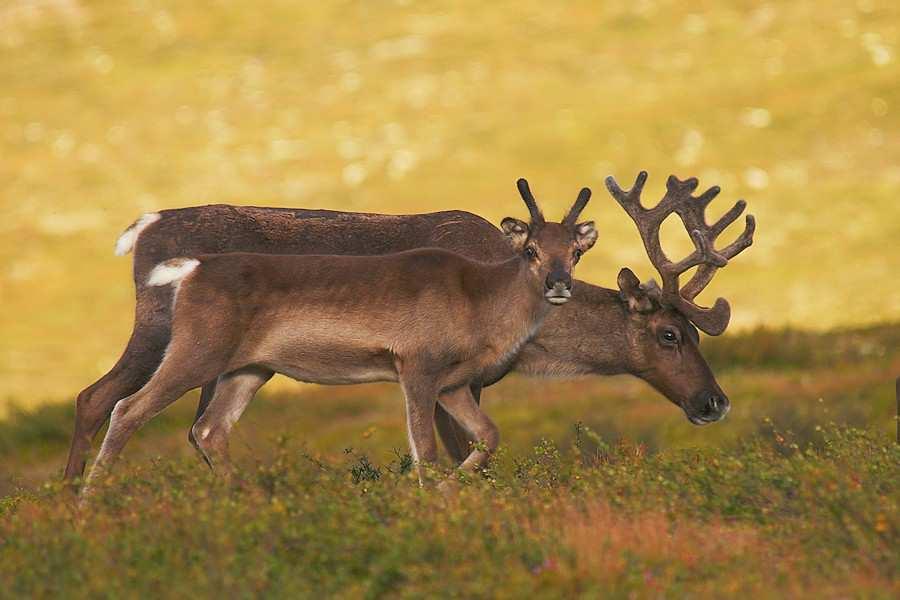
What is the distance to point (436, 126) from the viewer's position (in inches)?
2406

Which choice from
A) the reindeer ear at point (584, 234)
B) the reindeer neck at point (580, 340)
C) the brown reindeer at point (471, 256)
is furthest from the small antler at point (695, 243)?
the reindeer ear at point (584, 234)

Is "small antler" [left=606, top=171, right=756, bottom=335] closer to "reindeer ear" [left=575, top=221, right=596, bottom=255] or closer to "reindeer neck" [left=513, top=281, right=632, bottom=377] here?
"reindeer neck" [left=513, top=281, right=632, bottom=377]

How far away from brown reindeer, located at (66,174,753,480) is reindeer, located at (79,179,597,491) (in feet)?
3.03

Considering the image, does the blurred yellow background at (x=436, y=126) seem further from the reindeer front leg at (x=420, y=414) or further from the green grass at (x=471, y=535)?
the green grass at (x=471, y=535)

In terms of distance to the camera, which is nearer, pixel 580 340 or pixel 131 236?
pixel 131 236

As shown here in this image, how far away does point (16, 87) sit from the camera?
219ft

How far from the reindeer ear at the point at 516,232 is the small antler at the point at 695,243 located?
1.22m

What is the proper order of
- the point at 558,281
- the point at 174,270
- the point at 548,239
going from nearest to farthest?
the point at 558,281, the point at 174,270, the point at 548,239

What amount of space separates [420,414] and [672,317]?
2668 millimetres

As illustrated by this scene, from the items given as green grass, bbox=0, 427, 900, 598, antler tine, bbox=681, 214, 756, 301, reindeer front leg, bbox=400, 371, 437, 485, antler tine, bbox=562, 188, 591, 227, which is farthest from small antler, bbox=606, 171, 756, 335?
green grass, bbox=0, 427, 900, 598

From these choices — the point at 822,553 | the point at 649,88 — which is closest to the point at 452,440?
the point at 822,553

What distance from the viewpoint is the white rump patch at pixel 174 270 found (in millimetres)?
11430

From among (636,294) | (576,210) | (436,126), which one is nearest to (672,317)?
(636,294)

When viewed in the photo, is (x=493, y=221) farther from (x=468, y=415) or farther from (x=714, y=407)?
(x=468, y=415)
